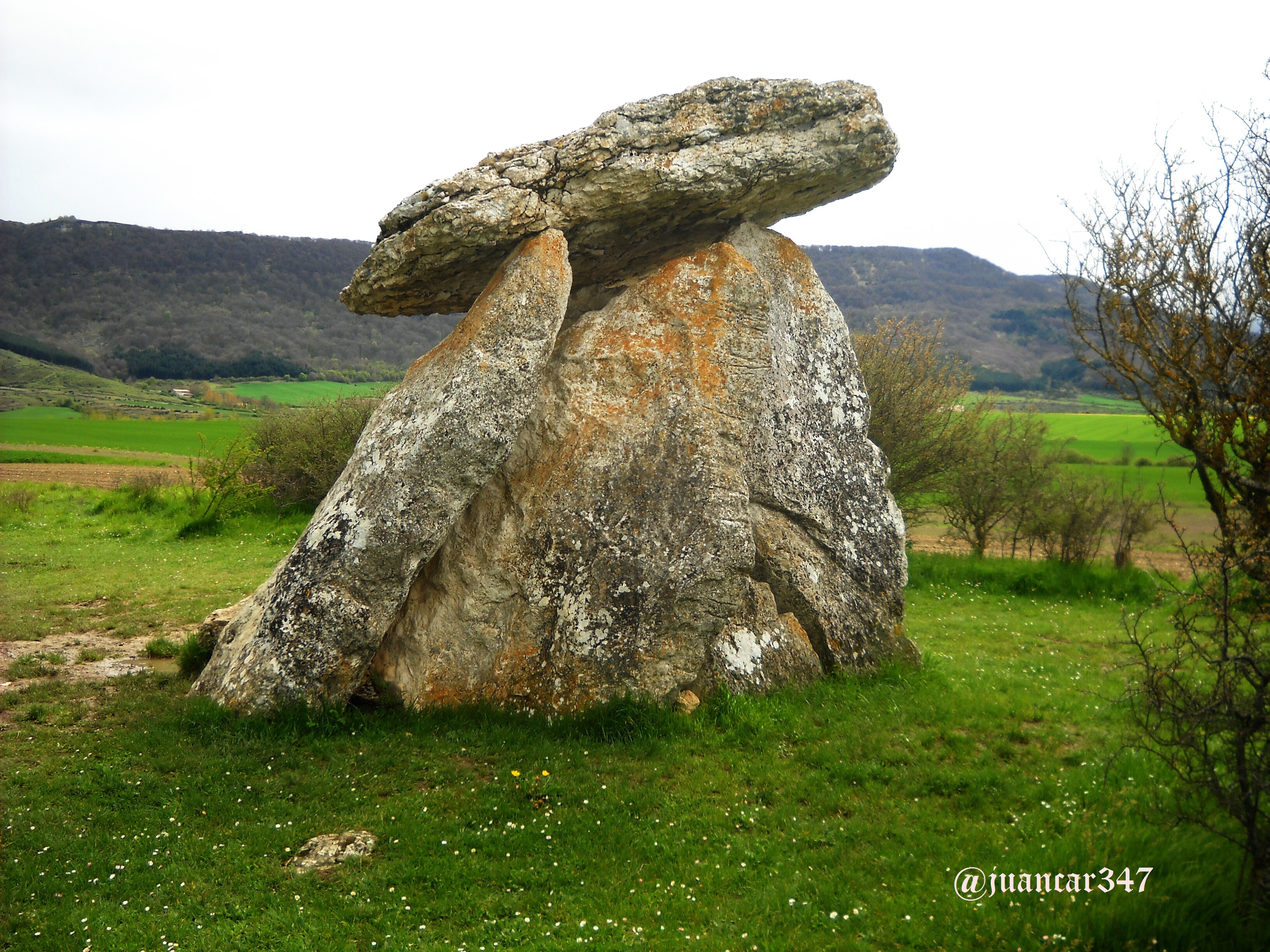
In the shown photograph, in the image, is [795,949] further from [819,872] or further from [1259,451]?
[1259,451]

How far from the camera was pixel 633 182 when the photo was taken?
27.7ft

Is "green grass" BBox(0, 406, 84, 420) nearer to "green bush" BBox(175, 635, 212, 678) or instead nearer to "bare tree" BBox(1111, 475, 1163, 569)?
"green bush" BBox(175, 635, 212, 678)

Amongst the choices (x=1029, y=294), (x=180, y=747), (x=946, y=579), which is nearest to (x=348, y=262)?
(x=1029, y=294)

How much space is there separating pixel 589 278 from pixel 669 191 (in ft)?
6.45

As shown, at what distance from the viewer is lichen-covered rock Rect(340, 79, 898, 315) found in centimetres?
816

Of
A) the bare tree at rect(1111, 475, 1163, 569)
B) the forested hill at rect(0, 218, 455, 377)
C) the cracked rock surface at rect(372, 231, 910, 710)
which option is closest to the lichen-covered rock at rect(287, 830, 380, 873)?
the cracked rock surface at rect(372, 231, 910, 710)

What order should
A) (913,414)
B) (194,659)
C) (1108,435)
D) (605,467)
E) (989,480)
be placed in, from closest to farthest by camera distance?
(605,467)
(194,659)
(913,414)
(989,480)
(1108,435)

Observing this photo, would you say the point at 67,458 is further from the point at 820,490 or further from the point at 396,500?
the point at 820,490

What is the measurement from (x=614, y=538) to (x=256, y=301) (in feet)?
226

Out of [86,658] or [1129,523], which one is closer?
[86,658]

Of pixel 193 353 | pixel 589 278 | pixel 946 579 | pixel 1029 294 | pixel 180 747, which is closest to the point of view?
pixel 180 747

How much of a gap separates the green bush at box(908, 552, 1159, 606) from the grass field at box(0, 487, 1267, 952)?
748cm

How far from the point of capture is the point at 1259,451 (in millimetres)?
8219

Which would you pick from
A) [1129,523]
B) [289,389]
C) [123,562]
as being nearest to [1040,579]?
[1129,523]
